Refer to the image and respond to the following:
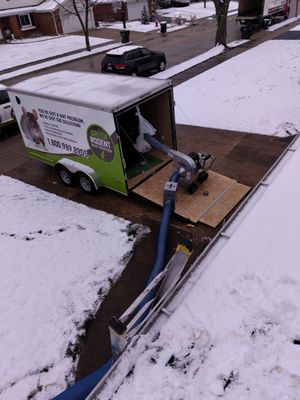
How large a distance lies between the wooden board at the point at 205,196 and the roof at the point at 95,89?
7.71ft

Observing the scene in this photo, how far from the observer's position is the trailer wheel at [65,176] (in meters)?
9.80

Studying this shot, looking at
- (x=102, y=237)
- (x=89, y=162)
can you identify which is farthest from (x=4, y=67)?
(x=102, y=237)

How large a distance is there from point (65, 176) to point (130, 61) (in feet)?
38.6

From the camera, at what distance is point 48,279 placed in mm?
7023

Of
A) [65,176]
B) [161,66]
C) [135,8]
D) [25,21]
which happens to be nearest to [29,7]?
[25,21]

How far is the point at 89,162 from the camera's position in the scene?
9.11 m

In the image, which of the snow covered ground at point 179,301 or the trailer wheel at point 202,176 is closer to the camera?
the snow covered ground at point 179,301

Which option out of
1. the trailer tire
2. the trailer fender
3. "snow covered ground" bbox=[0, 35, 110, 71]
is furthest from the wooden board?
"snow covered ground" bbox=[0, 35, 110, 71]

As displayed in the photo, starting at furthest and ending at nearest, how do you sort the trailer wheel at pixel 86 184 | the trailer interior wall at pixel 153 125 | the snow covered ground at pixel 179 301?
the trailer interior wall at pixel 153 125 → the trailer wheel at pixel 86 184 → the snow covered ground at pixel 179 301

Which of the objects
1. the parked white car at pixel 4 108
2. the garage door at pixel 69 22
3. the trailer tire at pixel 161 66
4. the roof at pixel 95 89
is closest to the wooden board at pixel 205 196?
the roof at pixel 95 89

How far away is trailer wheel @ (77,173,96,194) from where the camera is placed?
30.5ft

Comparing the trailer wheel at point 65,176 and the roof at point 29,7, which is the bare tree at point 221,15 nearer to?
the roof at point 29,7

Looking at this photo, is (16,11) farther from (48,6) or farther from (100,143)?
(100,143)

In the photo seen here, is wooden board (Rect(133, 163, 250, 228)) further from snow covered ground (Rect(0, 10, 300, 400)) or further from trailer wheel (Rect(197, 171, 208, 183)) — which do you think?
snow covered ground (Rect(0, 10, 300, 400))
